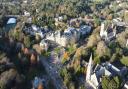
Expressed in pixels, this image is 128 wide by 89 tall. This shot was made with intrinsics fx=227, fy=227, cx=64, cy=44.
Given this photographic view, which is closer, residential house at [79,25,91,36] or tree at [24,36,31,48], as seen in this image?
tree at [24,36,31,48]

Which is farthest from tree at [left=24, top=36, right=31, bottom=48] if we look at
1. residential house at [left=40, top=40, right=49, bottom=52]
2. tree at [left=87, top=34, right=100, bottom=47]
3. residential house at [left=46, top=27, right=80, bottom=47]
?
tree at [left=87, top=34, right=100, bottom=47]

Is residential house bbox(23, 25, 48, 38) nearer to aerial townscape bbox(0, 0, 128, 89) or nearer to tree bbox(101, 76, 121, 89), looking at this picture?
aerial townscape bbox(0, 0, 128, 89)

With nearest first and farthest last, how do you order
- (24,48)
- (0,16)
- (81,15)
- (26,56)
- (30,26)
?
(26,56) → (24,48) → (30,26) → (0,16) → (81,15)

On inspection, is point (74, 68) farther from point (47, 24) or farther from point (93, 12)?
point (93, 12)

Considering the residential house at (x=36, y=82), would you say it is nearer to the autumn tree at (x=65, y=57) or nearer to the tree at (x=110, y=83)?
the autumn tree at (x=65, y=57)

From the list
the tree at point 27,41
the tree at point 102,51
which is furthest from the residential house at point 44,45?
the tree at point 102,51

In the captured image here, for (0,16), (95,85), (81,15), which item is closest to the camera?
(95,85)

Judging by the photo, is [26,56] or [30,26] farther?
[30,26]

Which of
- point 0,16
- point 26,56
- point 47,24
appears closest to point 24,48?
point 26,56
